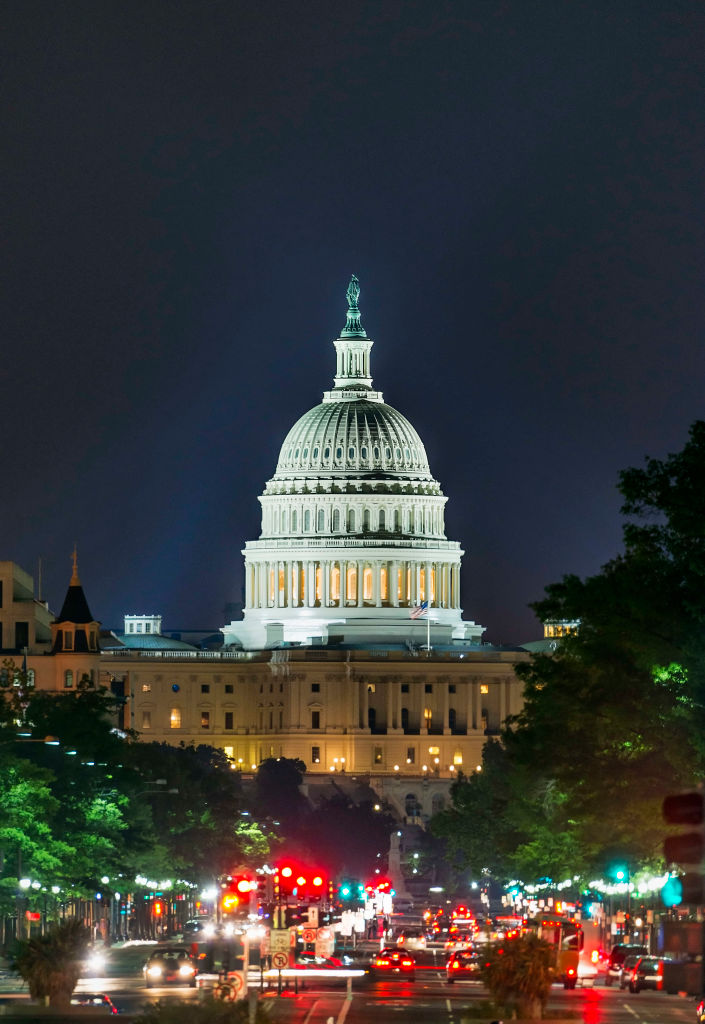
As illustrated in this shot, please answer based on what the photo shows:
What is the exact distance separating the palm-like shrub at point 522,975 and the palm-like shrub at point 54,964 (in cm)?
1042

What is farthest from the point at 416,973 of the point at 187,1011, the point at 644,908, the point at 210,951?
the point at 187,1011

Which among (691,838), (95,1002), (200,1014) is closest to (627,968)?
(95,1002)

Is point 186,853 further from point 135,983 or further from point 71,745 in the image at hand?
point 135,983

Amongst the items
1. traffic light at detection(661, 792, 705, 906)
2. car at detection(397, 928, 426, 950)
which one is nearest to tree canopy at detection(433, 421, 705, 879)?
traffic light at detection(661, 792, 705, 906)

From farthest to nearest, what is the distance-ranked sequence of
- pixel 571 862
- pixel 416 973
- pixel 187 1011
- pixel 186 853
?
1. pixel 186 853
2. pixel 571 862
3. pixel 416 973
4. pixel 187 1011

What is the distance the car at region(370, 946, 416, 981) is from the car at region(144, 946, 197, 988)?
1279 cm

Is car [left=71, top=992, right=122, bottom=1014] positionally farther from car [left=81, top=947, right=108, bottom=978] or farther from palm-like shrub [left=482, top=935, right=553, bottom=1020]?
car [left=81, top=947, right=108, bottom=978]

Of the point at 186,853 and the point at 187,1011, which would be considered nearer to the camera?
the point at 187,1011

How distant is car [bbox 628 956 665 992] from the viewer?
103750 mm

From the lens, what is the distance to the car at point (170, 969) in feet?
328

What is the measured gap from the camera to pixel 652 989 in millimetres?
105188

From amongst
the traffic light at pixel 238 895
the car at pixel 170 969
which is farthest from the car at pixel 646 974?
the traffic light at pixel 238 895

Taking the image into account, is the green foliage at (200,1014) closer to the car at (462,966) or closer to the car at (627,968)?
the car at (627,968)

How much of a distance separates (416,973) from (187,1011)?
60.2 metres
